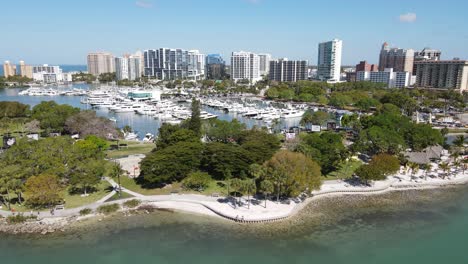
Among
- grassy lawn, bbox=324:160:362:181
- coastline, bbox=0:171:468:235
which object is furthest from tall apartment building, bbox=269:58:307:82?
coastline, bbox=0:171:468:235

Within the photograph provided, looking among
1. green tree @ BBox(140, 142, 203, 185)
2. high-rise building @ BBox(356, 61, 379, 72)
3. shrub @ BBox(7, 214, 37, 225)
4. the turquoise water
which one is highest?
high-rise building @ BBox(356, 61, 379, 72)

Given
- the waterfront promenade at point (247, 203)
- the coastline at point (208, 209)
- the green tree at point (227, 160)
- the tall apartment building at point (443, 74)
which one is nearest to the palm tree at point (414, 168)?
the waterfront promenade at point (247, 203)

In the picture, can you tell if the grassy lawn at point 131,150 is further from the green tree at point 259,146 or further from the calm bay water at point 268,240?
the calm bay water at point 268,240

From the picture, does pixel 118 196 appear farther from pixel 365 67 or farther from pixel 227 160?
pixel 365 67

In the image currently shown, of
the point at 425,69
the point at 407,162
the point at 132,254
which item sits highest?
the point at 425,69

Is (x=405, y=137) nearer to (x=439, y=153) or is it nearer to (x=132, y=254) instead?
(x=439, y=153)

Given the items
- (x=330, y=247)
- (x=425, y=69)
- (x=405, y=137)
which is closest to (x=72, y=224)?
(x=330, y=247)

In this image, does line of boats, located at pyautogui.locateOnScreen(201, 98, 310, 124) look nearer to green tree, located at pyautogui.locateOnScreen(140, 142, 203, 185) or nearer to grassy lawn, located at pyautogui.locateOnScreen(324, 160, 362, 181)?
grassy lawn, located at pyautogui.locateOnScreen(324, 160, 362, 181)
